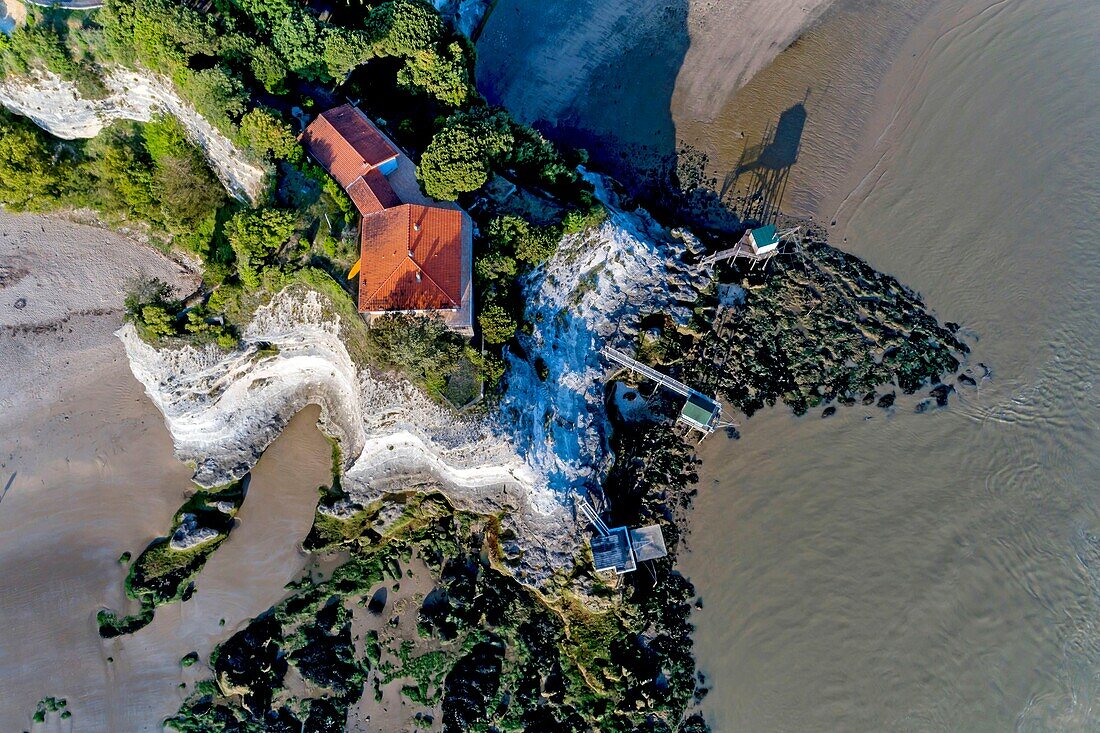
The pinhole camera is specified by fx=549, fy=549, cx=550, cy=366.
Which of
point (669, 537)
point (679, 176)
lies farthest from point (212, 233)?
point (669, 537)

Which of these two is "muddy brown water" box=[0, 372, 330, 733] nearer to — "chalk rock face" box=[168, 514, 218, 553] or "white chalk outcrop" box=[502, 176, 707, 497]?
"chalk rock face" box=[168, 514, 218, 553]

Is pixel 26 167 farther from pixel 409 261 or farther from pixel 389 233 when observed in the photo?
pixel 409 261

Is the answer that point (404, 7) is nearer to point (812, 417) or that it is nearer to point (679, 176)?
point (679, 176)

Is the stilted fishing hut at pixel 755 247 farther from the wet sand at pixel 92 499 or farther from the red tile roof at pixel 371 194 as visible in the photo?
the wet sand at pixel 92 499

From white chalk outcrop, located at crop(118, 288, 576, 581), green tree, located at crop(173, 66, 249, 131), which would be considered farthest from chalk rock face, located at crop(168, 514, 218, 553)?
green tree, located at crop(173, 66, 249, 131)

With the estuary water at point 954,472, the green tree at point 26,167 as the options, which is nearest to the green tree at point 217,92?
the green tree at point 26,167

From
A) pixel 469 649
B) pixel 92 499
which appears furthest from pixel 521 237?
pixel 92 499
